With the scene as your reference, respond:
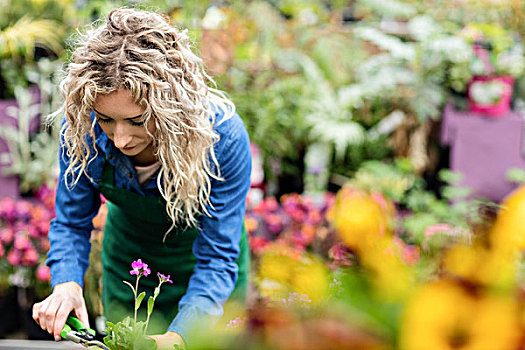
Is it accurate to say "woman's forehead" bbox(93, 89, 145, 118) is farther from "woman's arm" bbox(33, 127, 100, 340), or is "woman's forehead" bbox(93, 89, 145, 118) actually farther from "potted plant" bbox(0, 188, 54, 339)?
"potted plant" bbox(0, 188, 54, 339)

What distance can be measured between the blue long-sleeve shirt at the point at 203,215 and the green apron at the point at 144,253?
63 mm

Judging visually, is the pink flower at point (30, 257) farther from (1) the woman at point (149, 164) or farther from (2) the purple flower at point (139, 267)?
(2) the purple flower at point (139, 267)

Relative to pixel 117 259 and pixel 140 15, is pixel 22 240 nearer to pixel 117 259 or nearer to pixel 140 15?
pixel 117 259

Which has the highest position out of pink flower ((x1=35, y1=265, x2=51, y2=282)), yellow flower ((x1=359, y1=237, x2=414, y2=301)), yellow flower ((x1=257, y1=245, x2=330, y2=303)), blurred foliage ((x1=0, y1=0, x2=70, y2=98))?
blurred foliage ((x1=0, y1=0, x2=70, y2=98))

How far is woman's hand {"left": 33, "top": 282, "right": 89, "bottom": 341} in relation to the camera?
3.73 feet

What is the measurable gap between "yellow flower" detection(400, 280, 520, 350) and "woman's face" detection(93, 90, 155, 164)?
0.83m

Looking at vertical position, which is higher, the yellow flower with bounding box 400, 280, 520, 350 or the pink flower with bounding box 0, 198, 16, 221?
the yellow flower with bounding box 400, 280, 520, 350

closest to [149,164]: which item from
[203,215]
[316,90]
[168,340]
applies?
[203,215]

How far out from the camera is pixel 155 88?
43.5 inches

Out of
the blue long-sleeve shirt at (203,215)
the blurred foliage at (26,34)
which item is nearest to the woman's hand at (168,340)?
the blue long-sleeve shirt at (203,215)

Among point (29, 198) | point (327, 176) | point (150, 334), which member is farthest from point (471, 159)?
point (150, 334)

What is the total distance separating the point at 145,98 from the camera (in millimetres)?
1098

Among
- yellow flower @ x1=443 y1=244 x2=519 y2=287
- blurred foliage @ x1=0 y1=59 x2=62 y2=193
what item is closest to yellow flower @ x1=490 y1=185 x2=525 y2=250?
yellow flower @ x1=443 y1=244 x2=519 y2=287

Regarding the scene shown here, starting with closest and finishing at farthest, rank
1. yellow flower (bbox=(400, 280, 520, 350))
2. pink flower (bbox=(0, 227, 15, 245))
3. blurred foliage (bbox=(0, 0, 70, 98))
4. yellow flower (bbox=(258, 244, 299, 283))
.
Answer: yellow flower (bbox=(400, 280, 520, 350))
yellow flower (bbox=(258, 244, 299, 283))
pink flower (bbox=(0, 227, 15, 245))
blurred foliage (bbox=(0, 0, 70, 98))
